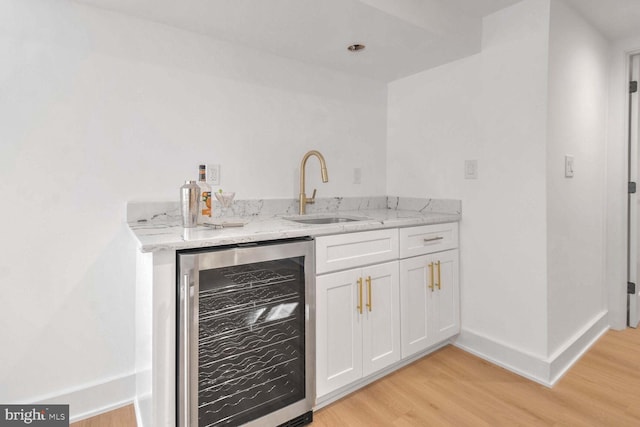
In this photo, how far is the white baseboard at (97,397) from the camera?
62.5 inches

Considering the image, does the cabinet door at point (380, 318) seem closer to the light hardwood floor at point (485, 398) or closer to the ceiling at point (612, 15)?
the light hardwood floor at point (485, 398)

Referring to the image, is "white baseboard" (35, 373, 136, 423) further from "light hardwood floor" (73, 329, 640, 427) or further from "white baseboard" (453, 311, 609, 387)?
"white baseboard" (453, 311, 609, 387)

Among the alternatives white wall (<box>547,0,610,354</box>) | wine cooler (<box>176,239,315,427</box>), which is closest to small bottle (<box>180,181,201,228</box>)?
wine cooler (<box>176,239,315,427</box>)

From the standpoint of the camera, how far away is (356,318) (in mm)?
1736

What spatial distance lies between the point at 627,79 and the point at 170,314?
3.26m

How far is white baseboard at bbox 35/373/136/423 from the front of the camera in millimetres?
1587

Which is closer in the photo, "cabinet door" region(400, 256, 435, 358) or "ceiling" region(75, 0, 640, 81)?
"ceiling" region(75, 0, 640, 81)

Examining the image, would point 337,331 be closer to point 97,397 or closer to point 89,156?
point 97,397

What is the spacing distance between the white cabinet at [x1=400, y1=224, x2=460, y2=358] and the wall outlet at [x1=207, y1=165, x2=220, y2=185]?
107 cm

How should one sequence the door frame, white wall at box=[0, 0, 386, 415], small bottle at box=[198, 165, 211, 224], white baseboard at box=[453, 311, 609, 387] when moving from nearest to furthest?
white wall at box=[0, 0, 386, 415]
small bottle at box=[198, 165, 211, 224]
white baseboard at box=[453, 311, 609, 387]
the door frame

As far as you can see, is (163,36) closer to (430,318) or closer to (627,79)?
(430,318)

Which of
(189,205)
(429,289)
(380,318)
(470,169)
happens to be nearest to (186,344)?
(189,205)

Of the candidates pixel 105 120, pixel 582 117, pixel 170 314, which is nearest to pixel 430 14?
pixel 582 117

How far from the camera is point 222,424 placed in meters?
1.36
